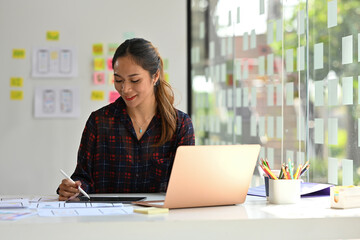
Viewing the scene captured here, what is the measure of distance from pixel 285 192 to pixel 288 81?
114cm

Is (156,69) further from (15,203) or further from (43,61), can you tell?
(43,61)

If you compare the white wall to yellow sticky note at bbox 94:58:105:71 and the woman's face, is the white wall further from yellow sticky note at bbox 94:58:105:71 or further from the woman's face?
the woman's face

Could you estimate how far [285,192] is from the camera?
1.90 metres

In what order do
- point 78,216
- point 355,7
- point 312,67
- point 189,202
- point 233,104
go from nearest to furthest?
1. point 78,216
2. point 189,202
3. point 355,7
4. point 312,67
5. point 233,104

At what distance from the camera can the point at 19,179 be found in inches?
176

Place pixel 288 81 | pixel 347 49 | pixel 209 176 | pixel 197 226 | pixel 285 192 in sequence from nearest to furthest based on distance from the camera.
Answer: pixel 197 226 → pixel 209 176 → pixel 285 192 → pixel 347 49 → pixel 288 81

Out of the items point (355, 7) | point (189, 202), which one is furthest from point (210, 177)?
point (355, 7)

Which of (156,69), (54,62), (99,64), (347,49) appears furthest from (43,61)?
(347,49)

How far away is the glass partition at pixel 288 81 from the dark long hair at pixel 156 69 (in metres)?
0.66

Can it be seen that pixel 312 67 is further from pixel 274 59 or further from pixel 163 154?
pixel 163 154

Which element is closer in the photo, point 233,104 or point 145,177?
point 145,177

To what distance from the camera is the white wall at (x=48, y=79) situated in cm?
441

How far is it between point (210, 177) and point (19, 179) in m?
3.03

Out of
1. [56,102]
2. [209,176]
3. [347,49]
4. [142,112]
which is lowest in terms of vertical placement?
[209,176]
